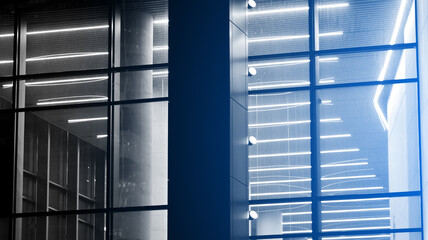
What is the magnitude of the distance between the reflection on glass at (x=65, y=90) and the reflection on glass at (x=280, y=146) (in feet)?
12.7

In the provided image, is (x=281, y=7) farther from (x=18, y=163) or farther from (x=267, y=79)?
(x=18, y=163)

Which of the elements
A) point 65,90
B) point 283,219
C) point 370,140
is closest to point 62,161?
point 65,90

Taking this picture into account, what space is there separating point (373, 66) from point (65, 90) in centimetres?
757

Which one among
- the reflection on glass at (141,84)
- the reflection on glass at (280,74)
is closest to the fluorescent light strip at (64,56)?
the reflection on glass at (141,84)

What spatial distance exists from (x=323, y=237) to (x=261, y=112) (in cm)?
325

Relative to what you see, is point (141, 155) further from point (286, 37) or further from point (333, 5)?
point (333, 5)

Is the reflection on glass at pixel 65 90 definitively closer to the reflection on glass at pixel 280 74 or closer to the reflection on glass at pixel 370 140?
the reflection on glass at pixel 280 74

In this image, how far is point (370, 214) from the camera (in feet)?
69.8

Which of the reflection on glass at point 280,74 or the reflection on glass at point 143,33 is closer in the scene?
the reflection on glass at point 280,74

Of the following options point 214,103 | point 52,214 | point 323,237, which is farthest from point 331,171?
point 52,214

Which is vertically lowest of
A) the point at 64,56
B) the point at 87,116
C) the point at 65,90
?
the point at 87,116

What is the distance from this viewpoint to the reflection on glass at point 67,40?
23.9m

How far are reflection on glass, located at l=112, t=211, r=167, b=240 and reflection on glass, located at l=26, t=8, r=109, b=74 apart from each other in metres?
3.86

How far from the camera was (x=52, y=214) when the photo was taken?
23.2 meters
